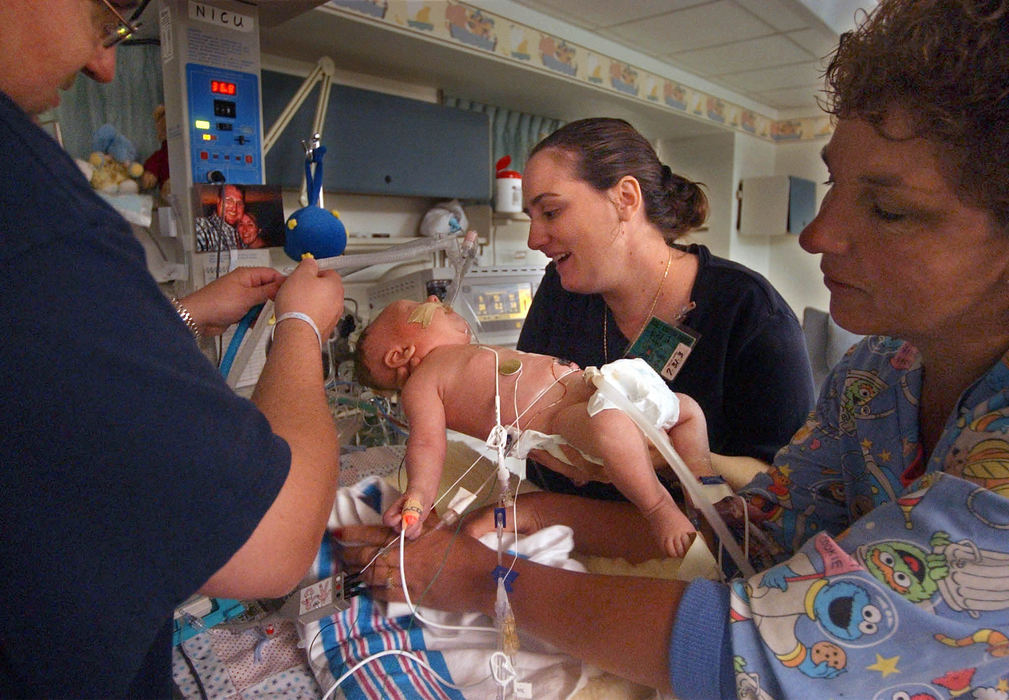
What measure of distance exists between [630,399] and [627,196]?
629 mm

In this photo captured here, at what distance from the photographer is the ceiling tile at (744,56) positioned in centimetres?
360

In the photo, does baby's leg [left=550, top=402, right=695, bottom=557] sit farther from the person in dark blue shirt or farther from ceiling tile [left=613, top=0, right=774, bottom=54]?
ceiling tile [left=613, top=0, right=774, bottom=54]

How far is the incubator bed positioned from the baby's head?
0.53m

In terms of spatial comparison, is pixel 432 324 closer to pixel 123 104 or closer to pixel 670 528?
pixel 670 528

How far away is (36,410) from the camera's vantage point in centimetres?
46

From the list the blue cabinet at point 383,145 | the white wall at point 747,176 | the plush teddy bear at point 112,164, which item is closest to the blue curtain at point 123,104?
the plush teddy bear at point 112,164

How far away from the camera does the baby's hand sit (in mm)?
1012

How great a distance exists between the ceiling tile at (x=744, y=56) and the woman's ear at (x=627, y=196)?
2.68 metres

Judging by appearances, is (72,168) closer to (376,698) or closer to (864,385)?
(376,698)

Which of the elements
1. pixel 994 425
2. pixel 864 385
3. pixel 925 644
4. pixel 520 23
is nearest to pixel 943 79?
pixel 994 425

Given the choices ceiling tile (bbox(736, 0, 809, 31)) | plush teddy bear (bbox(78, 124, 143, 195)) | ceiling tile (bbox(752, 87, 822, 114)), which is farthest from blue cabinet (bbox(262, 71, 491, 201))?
ceiling tile (bbox(752, 87, 822, 114))

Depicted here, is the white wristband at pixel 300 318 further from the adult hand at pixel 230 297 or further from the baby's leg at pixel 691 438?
the baby's leg at pixel 691 438

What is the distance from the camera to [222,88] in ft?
5.40

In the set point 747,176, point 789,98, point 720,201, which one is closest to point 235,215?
point 720,201
